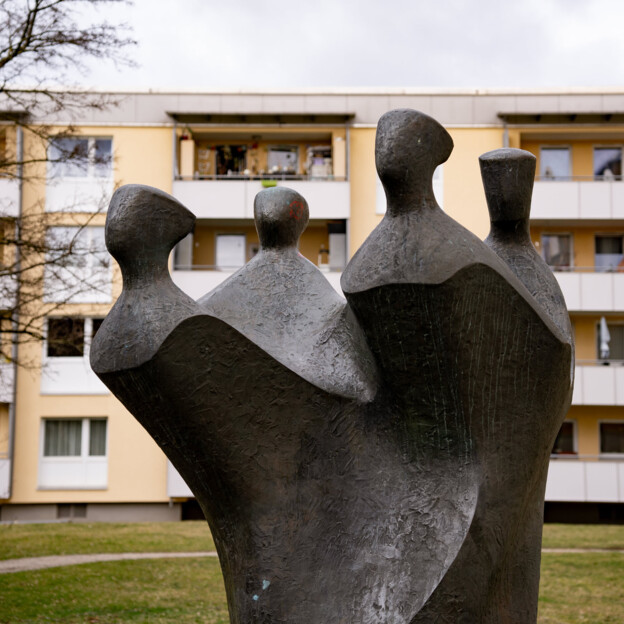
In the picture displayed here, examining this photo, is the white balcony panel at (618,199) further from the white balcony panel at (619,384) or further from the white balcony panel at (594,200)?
the white balcony panel at (619,384)

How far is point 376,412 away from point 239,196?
20394 millimetres

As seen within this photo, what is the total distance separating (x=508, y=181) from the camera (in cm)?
418

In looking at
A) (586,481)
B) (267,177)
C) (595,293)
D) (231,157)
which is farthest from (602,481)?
(231,157)

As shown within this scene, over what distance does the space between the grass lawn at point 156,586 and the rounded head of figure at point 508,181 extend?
692 cm

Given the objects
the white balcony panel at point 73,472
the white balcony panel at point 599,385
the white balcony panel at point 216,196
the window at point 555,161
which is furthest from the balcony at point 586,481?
the white balcony panel at point 73,472

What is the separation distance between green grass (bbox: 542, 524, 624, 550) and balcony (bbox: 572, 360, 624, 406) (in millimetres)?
3221

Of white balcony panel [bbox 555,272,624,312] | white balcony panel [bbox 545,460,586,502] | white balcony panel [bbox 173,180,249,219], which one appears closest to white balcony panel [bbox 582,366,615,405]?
white balcony panel [bbox 555,272,624,312]

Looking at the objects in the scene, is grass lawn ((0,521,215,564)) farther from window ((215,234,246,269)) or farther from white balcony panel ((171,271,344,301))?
window ((215,234,246,269))

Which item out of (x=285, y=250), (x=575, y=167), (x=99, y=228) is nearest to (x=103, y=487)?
(x=99, y=228)

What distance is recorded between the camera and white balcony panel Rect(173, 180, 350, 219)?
78.1ft

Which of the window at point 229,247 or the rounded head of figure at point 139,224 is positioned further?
the window at point 229,247

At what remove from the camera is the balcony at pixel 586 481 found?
22781mm

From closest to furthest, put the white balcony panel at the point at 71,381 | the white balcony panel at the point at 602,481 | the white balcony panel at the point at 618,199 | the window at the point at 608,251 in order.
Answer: the white balcony panel at the point at 602,481 → the white balcony panel at the point at 71,381 → the white balcony panel at the point at 618,199 → the window at the point at 608,251

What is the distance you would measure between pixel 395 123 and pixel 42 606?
9.02 metres
